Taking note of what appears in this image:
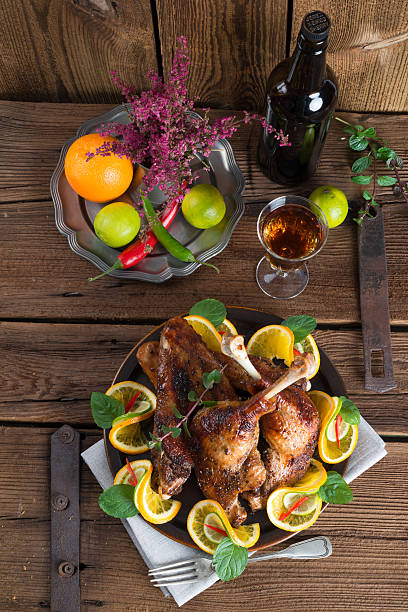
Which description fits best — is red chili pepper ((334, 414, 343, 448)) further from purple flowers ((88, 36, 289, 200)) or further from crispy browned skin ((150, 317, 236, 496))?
purple flowers ((88, 36, 289, 200))

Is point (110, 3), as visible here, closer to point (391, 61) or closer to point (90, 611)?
point (391, 61)

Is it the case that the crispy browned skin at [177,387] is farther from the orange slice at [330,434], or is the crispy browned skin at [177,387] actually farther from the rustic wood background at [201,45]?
the rustic wood background at [201,45]

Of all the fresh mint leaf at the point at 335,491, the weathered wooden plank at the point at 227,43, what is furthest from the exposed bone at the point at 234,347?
the weathered wooden plank at the point at 227,43

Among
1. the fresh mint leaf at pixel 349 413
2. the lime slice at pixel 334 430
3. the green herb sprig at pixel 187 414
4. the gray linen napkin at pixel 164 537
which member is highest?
Result: the green herb sprig at pixel 187 414

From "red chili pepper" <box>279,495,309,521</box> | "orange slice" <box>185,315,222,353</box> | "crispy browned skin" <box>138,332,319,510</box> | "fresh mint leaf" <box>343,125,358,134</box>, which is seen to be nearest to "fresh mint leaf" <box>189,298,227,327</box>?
"orange slice" <box>185,315,222,353</box>

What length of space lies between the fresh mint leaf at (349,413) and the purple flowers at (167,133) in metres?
0.64

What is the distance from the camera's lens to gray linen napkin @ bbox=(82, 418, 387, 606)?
1.29 meters

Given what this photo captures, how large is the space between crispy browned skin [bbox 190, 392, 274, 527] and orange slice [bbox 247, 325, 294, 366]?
0.19 metres

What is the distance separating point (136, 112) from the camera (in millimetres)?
1257

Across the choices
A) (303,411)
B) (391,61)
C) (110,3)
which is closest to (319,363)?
(303,411)

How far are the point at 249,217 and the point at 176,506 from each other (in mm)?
794

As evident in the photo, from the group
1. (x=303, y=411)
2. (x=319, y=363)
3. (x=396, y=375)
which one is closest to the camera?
(x=303, y=411)

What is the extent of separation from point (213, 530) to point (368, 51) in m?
1.28

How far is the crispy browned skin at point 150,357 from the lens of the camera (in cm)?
129
